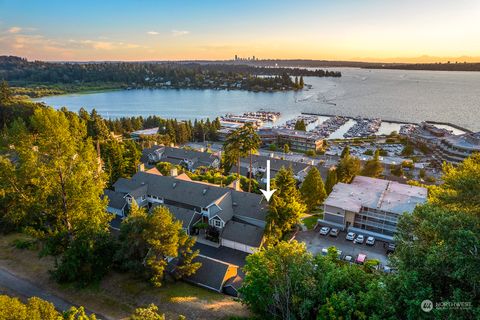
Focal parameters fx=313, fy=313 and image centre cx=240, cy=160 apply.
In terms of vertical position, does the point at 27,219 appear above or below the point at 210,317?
above

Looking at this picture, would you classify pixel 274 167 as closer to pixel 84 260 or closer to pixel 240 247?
pixel 240 247

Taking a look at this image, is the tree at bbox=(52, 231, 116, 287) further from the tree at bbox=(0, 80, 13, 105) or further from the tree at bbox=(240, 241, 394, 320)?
the tree at bbox=(0, 80, 13, 105)

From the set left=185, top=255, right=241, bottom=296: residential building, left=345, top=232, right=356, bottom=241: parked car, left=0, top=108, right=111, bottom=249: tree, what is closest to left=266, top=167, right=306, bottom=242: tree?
left=345, top=232, right=356, bottom=241: parked car

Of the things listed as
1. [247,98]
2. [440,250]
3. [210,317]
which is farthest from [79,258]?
[247,98]

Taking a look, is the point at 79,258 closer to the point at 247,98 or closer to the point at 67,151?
the point at 67,151

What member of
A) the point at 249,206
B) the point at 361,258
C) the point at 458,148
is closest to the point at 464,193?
the point at 361,258

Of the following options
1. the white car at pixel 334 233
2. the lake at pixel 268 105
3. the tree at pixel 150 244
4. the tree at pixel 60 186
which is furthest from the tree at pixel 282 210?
the lake at pixel 268 105
